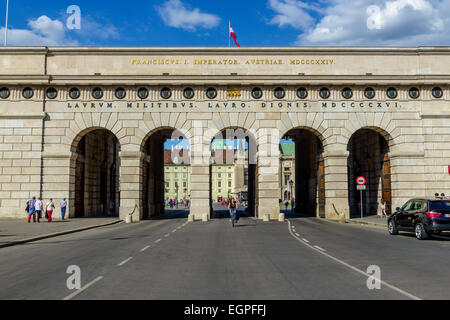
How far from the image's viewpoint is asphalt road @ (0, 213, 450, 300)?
286 inches

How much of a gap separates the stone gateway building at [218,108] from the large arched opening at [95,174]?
137 cm

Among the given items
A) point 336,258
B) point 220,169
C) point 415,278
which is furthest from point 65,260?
point 220,169

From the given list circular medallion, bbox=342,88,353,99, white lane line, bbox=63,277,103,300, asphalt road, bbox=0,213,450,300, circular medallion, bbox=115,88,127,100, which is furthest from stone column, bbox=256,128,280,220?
white lane line, bbox=63,277,103,300

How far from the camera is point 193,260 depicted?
37.2 ft

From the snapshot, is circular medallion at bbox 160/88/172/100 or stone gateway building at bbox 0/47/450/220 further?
circular medallion at bbox 160/88/172/100

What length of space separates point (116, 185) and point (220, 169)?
98993 mm

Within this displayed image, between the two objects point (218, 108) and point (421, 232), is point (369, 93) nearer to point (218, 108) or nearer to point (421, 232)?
point (218, 108)

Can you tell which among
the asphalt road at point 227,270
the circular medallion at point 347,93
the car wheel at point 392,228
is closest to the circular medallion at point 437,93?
the circular medallion at point 347,93

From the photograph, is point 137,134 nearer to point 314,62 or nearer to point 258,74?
point 258,74

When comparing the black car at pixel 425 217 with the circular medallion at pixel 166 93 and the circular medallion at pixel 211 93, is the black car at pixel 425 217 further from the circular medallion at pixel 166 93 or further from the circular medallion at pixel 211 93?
the circular medallion at pixel 166 93

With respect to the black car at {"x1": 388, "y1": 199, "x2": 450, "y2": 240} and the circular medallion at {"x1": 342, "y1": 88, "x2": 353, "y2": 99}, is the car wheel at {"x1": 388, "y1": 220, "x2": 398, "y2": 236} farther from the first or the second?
the circular medallion at {"x1": 342, "y1": 88, "x2": 353, "y2": 99}

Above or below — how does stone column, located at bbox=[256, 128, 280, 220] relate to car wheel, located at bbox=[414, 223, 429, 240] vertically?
above

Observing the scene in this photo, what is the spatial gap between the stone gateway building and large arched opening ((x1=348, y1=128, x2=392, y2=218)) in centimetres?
107

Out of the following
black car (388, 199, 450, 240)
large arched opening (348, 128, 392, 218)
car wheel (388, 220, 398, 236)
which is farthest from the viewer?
large arched opening (348, 128, 392, 218)
